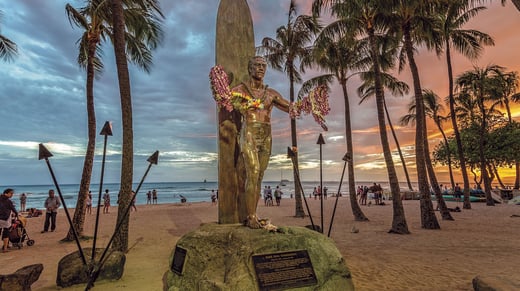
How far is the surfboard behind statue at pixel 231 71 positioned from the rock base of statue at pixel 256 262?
74cm

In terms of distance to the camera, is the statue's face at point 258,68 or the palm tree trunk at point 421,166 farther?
the palm tree trunk at point 421,166

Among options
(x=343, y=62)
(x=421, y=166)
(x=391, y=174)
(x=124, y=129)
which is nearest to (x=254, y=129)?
(x=124, y=129)

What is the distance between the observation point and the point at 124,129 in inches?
313

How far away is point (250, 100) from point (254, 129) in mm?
443

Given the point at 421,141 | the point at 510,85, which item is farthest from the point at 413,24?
the point at 510,85

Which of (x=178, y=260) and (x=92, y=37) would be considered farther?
(x=92, y=37)

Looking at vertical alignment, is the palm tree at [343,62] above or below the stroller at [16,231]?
above

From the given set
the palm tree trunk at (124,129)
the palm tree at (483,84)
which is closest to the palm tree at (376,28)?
the palm tree trunk at (124,129)

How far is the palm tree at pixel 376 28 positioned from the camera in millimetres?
10867

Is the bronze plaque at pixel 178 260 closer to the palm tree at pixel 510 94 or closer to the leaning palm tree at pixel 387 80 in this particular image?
the leaning palm tree at pixel 387 80

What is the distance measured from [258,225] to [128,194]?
16.8 feet

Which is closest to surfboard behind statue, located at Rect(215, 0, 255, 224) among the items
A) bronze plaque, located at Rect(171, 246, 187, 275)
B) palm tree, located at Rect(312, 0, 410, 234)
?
bronze plaque, located at Rect(171, 246, 187, 275)

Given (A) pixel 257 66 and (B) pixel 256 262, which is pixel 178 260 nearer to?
(B) pixel 256 262

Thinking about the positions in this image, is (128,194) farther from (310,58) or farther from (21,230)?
(310,58)
